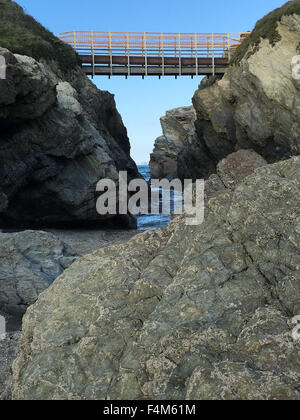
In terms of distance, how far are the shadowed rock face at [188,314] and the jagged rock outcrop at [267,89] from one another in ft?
89.0

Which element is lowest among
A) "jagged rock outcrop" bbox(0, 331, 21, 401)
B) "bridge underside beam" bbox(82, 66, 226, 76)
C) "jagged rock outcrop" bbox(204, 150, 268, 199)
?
"jagged rock outcrop" bbox(0, 331, 21, 401)

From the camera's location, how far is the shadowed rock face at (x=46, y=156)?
75.1 feet

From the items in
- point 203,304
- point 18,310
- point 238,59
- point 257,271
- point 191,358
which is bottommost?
point 18,310

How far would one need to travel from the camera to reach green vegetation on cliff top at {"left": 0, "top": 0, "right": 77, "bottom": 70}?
3012 cm

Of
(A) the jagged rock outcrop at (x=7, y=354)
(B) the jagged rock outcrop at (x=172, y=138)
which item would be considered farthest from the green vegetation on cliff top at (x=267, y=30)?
(B) the jagged rock outcrop at (x=172, y=138)

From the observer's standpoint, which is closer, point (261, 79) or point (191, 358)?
point (191, 358)

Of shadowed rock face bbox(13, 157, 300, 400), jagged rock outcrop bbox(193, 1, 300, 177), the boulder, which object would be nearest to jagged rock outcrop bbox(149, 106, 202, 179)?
the boulder

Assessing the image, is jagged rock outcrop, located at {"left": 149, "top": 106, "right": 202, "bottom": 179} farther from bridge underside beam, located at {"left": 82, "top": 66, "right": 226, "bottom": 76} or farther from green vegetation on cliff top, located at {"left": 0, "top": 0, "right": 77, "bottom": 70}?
green vegetation on cliff top, located at {"left": 0, "top": 0, "right": 77, "bottom": 70}

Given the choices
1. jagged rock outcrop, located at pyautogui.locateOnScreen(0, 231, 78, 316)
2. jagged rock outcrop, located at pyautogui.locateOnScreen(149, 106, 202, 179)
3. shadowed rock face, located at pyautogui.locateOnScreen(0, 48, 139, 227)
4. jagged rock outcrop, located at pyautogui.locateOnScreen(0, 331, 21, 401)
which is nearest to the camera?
jagged rock outcrop, located at pyautogui.locateOnScreen(0, 331, 21, 401)
